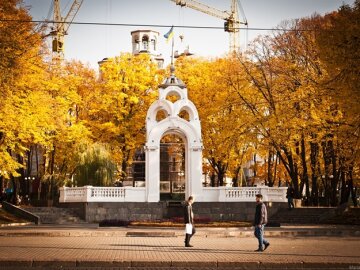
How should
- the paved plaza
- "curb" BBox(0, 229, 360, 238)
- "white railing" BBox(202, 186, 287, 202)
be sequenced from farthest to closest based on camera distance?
"white railing" BBox(202, 186, 287, 202) < "curb" BBox(0, 229, 360, 238) < the paved plaza

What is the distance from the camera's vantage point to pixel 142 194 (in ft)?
129

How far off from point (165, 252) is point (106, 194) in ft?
68.1

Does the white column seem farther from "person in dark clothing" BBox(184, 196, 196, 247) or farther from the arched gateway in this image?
"person in dark clothing" BBox(184, 196, 196, 247)

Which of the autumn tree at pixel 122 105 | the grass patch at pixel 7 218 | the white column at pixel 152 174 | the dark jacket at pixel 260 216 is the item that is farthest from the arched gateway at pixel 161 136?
the dark jacket at pixel 260 216

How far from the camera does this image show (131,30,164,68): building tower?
354 feet

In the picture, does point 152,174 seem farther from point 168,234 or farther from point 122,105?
point 168,234

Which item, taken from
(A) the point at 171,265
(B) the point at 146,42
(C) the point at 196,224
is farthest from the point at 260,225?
(B) the point at 146,42

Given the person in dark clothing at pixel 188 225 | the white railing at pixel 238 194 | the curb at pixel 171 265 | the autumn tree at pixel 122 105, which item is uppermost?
the autumn tree at pixel 122 105

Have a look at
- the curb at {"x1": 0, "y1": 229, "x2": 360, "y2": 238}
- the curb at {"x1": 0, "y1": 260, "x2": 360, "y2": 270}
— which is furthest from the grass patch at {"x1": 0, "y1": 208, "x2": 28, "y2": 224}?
the curb at {"x1": 0, "y1": 260, "x2": 360, "y2": 270}

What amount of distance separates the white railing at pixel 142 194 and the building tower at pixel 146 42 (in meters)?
69.5

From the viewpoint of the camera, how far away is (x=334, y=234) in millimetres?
26719

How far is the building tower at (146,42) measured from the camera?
108 meters

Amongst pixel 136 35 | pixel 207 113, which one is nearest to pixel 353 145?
pixel 207 113

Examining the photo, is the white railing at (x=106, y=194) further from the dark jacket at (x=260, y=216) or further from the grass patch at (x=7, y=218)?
the dark jacket at (x=260, y=216)
